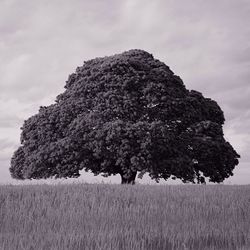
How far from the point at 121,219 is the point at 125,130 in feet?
46.8

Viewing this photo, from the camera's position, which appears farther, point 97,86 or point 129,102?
point 97,86

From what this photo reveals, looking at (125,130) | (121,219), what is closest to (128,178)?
(125,130)

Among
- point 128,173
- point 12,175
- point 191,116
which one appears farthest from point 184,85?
point 12,175

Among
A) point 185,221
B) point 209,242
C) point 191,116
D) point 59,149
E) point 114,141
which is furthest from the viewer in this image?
point 191,116

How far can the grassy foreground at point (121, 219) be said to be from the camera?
904 centimetres

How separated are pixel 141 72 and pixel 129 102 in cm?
307

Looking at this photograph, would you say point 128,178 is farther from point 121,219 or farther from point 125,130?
point 121,219

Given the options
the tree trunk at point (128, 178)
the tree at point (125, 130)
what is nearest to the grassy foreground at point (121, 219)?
the tree at point (125, 130)

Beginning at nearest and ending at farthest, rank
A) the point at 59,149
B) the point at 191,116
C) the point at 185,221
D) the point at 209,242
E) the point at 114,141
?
the point at 209,242
the point at 185,221
the point at 114,141
the point at 59,149
the point at 191,116

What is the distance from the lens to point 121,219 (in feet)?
40.6

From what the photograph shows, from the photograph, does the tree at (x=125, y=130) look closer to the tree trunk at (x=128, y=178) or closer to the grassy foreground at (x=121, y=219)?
the tree trunk at (x=128, y=178)

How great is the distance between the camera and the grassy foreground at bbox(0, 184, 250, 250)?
904 centimetres

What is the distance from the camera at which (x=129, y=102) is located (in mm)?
28234

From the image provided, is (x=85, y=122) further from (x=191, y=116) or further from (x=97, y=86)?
(x=191, y=116)
